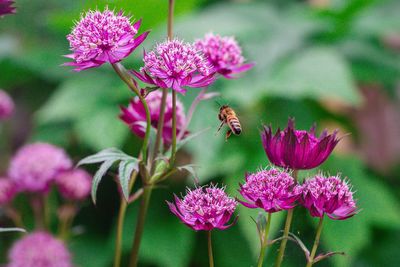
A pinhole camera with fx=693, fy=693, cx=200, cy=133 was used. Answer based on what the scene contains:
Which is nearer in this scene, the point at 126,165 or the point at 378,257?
the point at 126,165

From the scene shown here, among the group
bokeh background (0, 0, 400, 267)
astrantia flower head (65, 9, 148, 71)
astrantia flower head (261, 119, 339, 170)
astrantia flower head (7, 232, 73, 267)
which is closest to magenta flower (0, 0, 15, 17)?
astrantia flower head (65, 9, 148, 71)

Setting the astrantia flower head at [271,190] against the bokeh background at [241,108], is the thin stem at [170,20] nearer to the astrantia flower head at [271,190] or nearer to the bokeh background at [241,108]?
the astrantia flower head at [271,190]

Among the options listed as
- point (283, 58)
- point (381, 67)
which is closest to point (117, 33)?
point (283, 58)

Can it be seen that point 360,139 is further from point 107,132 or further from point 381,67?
point 107,132

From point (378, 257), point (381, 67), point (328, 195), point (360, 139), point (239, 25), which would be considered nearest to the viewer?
point (328, 195)

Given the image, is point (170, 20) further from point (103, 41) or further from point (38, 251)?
point (38, 251)

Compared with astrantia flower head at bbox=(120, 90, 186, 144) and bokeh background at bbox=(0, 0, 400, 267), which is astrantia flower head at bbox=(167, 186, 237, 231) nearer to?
astrantia flower head at bbox=(120, 90, 186, 144)

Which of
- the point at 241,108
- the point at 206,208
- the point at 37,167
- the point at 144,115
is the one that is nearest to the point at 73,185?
the point at 37,167
